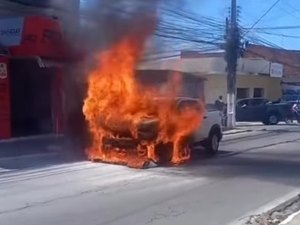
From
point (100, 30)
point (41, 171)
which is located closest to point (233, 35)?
point (100, 30)

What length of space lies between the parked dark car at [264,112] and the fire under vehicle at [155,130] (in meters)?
21.5

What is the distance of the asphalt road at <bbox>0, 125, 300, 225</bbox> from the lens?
8188mm

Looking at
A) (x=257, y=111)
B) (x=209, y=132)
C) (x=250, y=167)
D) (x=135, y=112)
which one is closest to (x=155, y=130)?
(x=135, y=112)

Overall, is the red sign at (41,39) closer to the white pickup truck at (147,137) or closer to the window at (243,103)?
the white pickup truck at (147,137)

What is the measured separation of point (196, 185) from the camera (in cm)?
1119

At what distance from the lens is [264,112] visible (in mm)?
36531

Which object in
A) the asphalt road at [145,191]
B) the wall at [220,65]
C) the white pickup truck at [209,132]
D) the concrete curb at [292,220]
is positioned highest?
the wall at [220,65]

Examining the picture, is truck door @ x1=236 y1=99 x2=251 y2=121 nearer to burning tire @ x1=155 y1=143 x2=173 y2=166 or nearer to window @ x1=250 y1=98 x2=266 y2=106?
window @ x1=250 y1=98 x2=266 y2=106

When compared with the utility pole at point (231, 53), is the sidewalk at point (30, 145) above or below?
below

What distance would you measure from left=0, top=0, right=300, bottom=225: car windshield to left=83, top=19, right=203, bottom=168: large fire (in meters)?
0.03

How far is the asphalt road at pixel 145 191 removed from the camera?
322 inches

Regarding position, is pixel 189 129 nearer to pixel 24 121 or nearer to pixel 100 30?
pixel 100 30

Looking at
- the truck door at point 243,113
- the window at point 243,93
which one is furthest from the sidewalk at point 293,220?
the window at point 243,93

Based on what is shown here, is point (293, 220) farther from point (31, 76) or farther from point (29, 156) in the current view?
point (31, 76)
